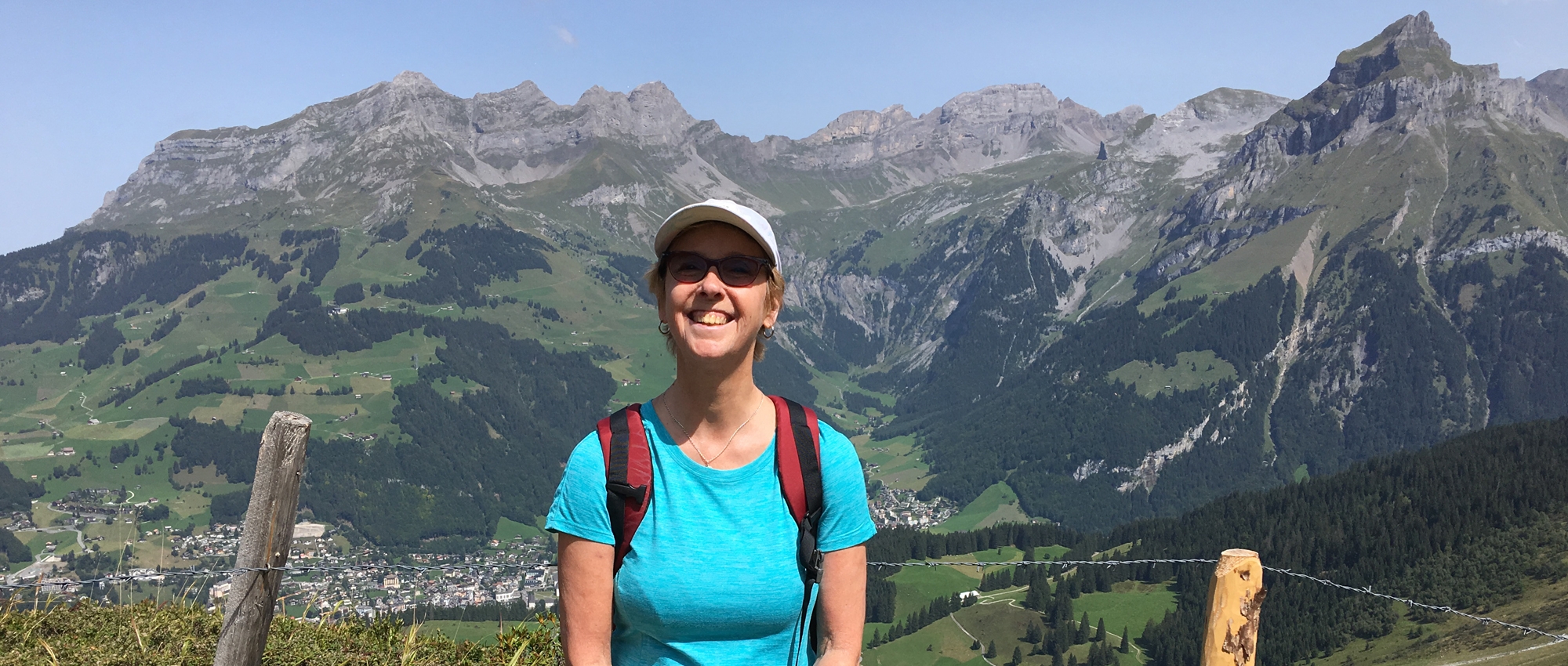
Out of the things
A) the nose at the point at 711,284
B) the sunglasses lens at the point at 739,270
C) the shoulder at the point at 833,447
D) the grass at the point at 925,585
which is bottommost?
the grass at the point at 925,585

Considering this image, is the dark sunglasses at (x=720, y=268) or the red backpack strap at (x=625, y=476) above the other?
the dark sunglasses at (x=720, y=268)

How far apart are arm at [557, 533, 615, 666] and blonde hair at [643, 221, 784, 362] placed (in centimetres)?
106

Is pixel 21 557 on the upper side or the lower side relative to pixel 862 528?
lower

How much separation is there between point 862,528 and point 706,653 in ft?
3.27

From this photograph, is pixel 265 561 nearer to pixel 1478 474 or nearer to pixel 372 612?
pixel 372 612

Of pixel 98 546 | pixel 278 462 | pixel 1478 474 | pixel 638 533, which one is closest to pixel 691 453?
pixel 638 533

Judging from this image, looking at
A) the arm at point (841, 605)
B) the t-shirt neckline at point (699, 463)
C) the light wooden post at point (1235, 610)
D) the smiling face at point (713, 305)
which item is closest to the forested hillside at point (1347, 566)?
the light wooden post at point (1235, 610)

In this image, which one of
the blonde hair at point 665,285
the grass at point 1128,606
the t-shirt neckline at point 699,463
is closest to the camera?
the t-shirt neckline at point 699,463

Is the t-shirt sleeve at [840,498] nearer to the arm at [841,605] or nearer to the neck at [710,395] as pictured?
the arm at [841,605]

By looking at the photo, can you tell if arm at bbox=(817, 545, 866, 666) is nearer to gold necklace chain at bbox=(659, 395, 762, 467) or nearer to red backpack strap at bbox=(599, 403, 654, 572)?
gold necklace chain at bbox=(659, 395, 762, 467)

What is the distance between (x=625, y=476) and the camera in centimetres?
445

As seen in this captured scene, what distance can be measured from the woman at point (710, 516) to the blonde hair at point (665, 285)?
2 centimetres

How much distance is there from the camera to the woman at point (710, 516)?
4.49 meters

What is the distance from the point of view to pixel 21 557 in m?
172
